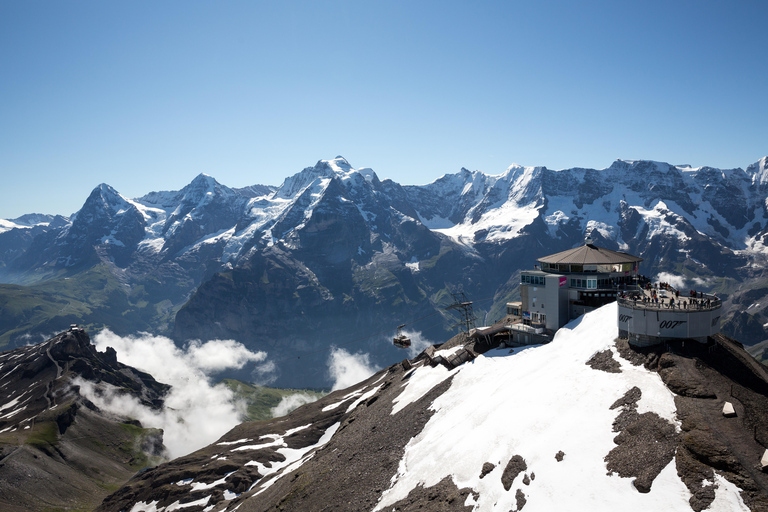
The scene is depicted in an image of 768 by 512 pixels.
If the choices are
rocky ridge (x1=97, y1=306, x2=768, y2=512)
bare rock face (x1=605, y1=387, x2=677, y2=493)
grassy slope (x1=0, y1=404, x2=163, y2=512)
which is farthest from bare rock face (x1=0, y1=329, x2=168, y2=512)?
bare rock face (x1=605, y1=387, x2=677, y2=493)

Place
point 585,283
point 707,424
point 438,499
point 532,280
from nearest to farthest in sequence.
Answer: point 707,424 < point 438,499 < point 585,283 < point 532,280

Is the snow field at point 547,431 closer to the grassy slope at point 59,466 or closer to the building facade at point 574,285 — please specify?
the building facade at point 574,285

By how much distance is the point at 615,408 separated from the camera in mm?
45094

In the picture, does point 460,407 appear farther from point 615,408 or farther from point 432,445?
point 615,408

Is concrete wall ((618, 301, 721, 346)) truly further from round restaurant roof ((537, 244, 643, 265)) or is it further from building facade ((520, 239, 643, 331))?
round restaurant roof ((537, 244, 643, 265))

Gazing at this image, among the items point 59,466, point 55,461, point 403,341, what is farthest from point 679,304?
point 55,461

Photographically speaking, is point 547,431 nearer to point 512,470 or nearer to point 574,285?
point 512,470

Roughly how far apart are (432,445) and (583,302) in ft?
132

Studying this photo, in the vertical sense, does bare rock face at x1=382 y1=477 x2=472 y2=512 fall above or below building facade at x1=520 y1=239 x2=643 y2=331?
below

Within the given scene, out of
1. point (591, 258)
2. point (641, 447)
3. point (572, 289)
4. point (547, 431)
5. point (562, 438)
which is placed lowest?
point (547, 431)

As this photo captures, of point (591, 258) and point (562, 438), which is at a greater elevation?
point (591, 258)

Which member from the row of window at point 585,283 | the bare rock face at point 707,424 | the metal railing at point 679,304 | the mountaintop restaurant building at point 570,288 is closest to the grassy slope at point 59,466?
the mountaintop restaurant building at point 570,288

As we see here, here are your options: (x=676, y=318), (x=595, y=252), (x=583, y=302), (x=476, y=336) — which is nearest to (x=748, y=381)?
(x=676, y=318)

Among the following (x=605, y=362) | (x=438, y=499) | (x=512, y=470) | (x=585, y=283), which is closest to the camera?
(x=512, y=470)
